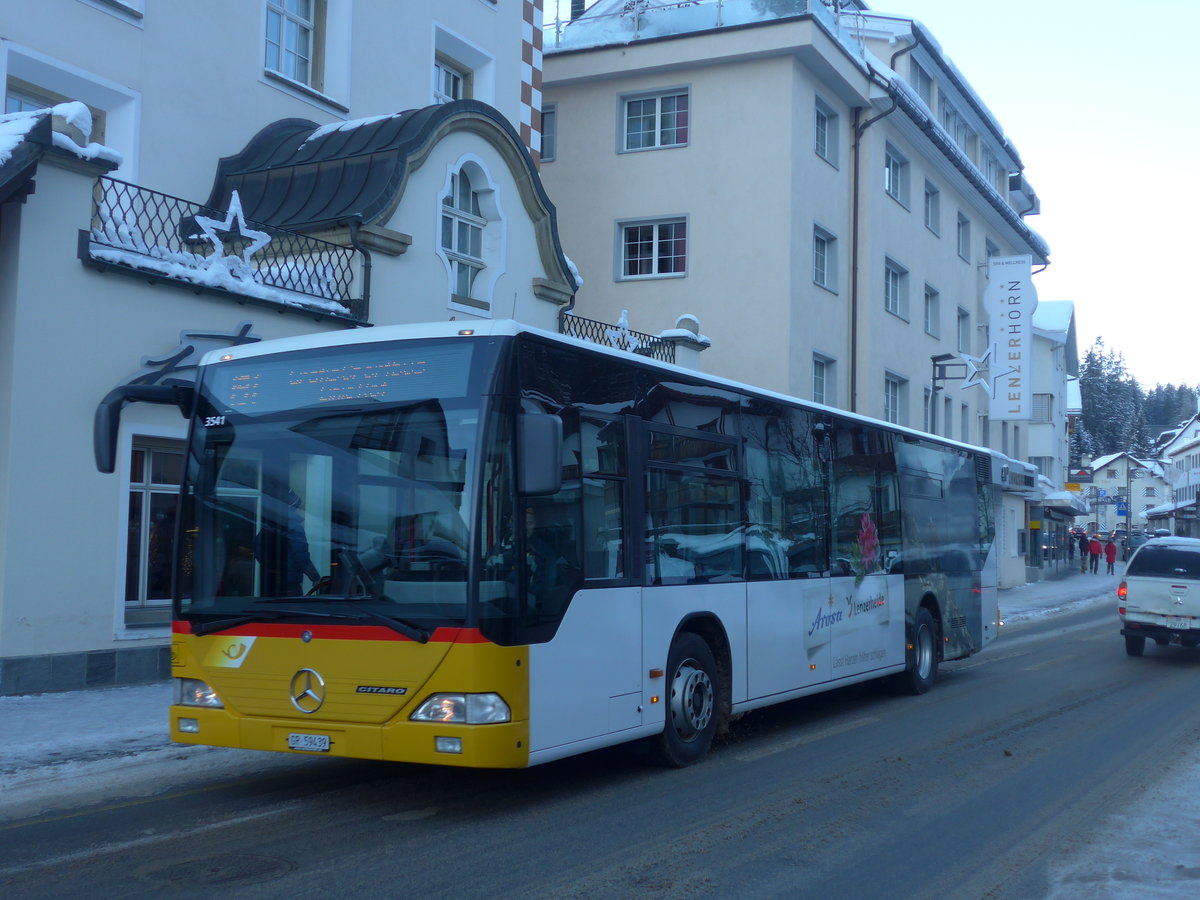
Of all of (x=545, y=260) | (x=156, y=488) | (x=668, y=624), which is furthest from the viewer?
(x=545, y=260)

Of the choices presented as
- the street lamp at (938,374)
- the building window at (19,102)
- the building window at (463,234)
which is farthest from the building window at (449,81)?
the street lamp at (938,374)

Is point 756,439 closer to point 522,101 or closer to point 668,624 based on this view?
point 668,624

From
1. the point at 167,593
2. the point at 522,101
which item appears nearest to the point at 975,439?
the point at 522,101

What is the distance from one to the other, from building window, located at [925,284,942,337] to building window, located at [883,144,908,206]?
12.6 feet

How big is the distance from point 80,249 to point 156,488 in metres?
2.64

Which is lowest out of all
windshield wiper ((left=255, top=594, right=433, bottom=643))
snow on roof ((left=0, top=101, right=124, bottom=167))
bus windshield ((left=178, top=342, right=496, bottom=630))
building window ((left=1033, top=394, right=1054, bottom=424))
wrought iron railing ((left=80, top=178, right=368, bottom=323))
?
windshield wiper ((left=255, top=594, right=433, bottom=643))

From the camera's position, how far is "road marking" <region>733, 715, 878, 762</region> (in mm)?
9562

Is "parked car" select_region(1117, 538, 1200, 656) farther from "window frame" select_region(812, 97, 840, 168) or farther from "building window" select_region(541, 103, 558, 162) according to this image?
"building window" select_region(541, 103, 558, 162)

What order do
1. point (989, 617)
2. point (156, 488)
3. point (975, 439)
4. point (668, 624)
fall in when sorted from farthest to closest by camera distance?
point (975, 439)
point (989, 617)
point (156, 488)
point (668, 624)

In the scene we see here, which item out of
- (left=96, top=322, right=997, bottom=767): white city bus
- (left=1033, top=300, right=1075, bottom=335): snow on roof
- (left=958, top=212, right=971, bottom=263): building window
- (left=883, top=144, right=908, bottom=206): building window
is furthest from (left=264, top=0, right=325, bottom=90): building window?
(left=1033, top=300, right=1075, bottom=335): snow on roof

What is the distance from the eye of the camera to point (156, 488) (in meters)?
13.1

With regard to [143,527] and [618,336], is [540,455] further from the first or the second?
[618,336]

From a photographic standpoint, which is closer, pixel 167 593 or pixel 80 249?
pixel 80 249

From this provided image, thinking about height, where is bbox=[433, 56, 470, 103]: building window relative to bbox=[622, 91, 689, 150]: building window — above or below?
below
